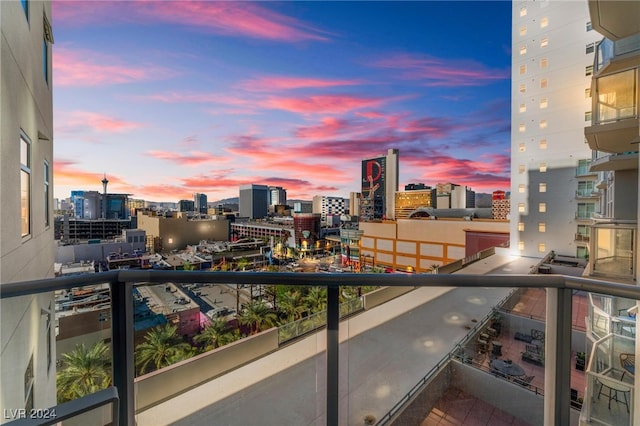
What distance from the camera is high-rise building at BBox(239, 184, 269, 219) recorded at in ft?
316

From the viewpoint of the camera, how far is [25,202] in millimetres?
3314

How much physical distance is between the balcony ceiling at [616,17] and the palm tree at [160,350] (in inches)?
277

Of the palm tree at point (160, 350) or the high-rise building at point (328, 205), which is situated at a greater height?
the high-rise building at point (328, 205)

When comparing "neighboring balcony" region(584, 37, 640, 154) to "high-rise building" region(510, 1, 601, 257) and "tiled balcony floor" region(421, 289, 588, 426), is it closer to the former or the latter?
"tiled balcony floor" region(421, 289, 588, 426)

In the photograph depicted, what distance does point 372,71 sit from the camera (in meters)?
18.7

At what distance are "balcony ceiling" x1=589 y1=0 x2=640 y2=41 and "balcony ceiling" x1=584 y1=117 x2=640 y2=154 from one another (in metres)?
1.58

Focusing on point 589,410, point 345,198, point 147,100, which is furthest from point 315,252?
point 345,198

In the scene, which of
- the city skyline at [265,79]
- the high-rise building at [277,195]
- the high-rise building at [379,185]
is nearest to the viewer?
the city skyline at [265,79]

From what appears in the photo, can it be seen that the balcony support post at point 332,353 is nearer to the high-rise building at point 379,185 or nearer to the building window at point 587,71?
the building window at point 587,71

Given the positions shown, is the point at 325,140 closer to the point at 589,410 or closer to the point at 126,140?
the point at 126,140

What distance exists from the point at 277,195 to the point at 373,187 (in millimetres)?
46481

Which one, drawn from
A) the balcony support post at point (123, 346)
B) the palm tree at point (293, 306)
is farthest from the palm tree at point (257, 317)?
the balcony support post at point (123, 346)

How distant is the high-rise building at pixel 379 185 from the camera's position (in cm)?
9123

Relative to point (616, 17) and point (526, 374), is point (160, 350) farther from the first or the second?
point (616, 17)
